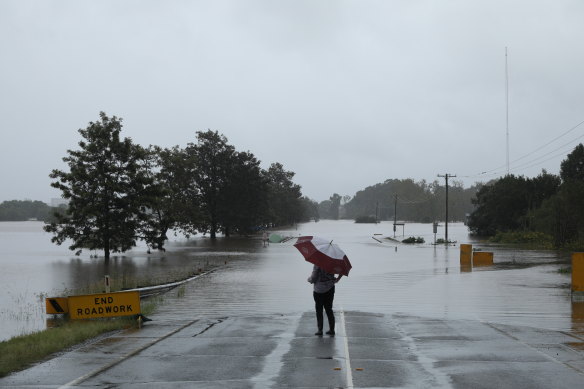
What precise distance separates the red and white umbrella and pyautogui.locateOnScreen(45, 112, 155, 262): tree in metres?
37.3

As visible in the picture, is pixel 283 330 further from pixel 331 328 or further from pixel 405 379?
pixel 405 379

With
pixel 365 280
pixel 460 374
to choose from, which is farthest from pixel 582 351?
pixel 365 280

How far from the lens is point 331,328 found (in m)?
12.2

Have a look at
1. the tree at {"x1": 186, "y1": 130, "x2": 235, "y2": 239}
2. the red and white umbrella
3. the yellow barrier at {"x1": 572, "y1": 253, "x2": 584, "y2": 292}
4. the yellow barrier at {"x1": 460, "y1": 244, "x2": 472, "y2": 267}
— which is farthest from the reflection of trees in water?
the tree at {"x1": 186, "y1": 130, "x2": 235, "y2": 239}

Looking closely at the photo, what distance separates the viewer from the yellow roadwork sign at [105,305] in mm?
14250

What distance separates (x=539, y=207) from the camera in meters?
83.2

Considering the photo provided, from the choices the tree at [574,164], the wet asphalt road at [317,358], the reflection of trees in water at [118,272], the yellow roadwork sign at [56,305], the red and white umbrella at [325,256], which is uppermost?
the tree at [574,164]

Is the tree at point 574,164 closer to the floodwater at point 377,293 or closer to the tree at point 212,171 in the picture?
the tree at point 212,171

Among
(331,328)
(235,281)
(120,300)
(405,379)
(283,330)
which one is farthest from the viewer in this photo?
(235,281)

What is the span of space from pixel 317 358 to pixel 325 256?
7.52 ft

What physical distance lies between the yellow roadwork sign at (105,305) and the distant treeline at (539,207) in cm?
4280

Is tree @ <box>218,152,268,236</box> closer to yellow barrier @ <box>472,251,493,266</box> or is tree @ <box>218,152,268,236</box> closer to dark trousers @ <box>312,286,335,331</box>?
yellow barrier @ <box>472,251,493,266</box>

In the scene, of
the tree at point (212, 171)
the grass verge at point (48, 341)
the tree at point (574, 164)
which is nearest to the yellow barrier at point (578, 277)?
the grass verge at point (48, 341)

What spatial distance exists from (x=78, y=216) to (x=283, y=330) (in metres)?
37.6
